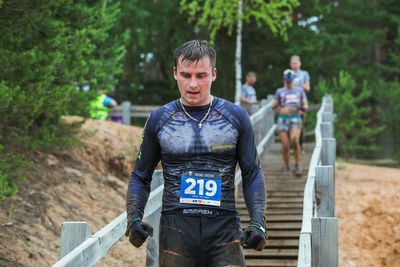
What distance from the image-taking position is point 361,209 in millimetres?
14492

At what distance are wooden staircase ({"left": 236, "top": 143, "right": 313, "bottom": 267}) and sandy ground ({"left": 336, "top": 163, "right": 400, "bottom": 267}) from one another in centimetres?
170

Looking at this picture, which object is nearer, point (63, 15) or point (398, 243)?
point (63, 15)

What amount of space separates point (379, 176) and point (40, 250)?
1384 cm

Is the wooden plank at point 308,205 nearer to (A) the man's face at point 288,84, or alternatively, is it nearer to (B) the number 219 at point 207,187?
(B) the number 219 at point 207,187

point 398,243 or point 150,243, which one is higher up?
point 150,243

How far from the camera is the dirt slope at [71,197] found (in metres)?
7.43

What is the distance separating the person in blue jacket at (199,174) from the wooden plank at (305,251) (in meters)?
0.78

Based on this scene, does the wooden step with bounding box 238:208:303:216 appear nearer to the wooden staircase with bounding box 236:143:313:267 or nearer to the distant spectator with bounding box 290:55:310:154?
the wooden staircase with bounding box 236:143:313:267

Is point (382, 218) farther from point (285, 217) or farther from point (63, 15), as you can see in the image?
point (63, 15)

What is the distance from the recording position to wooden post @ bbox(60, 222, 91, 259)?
414 centimetres

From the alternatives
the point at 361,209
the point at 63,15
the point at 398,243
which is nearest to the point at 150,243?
the point at 63,15

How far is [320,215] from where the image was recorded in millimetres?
7465

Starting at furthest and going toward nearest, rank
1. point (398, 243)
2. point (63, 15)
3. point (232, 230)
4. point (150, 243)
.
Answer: point (398, 243) < point (63, 15) < point (150, 243) < point (232, 230)

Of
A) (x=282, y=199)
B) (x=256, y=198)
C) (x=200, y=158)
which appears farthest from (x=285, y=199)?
(x=200, y=158)
